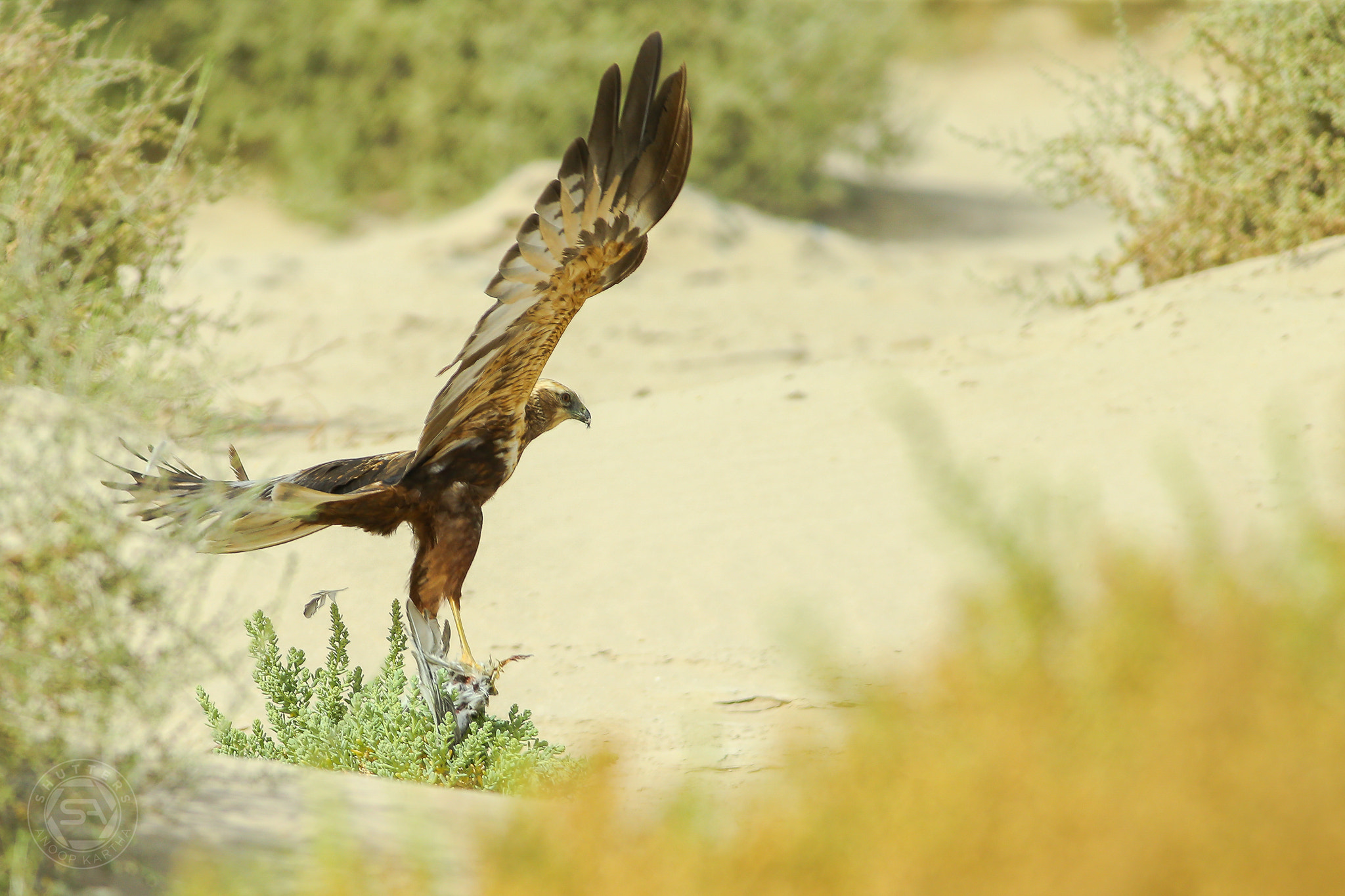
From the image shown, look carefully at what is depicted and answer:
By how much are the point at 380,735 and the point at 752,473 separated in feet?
8.10

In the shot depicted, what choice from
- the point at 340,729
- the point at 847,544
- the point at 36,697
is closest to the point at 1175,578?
the point at 36,697

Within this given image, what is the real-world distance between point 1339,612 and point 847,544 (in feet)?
9.20

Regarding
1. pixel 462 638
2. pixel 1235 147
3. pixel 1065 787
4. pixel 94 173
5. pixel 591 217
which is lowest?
pixel 1065 787

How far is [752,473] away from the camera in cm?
543

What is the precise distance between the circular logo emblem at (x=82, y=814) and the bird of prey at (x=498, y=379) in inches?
26.9

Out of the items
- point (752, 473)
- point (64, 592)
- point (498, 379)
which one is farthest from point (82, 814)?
point (752, 473)

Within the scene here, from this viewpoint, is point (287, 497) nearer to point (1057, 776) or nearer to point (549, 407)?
point (549, 407)

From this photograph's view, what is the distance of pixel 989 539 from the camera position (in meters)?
2.21

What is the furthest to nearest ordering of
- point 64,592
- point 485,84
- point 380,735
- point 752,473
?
point 485,84
point 752,473
point 380,735
point 64,592

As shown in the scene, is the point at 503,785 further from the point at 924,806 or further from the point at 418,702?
the point at 924,806

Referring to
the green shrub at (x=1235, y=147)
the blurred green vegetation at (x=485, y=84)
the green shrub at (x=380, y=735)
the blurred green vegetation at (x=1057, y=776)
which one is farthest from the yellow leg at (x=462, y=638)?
the blurred green vegetation at (x=485, y=84)

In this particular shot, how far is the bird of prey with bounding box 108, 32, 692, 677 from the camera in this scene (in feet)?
9.49

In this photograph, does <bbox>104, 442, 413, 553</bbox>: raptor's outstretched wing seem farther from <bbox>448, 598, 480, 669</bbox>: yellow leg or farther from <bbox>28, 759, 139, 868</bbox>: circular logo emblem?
<bbox>28, 759, 139, 868</bbox>: circular logo emblem

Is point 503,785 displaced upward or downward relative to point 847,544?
downward
